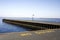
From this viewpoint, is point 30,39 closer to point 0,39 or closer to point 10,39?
Answer: point 10,39

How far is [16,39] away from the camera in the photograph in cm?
385

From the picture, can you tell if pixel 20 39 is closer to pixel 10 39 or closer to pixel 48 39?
pixel 10 39

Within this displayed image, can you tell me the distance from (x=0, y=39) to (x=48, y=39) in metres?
1.86

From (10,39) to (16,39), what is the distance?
227 millimetres

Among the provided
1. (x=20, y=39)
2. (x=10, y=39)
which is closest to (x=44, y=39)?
(x=20, y=39)

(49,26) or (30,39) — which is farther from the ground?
(30,39)

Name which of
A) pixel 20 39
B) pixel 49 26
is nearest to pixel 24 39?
pixel 20 39

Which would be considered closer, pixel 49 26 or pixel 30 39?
pixel 30 39

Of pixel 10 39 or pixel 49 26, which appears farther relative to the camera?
pixel 49 26

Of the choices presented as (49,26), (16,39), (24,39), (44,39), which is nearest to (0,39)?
(16,39)

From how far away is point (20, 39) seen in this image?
12.7ft

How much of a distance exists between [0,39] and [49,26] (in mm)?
8212

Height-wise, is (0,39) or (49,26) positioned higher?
(0,39)

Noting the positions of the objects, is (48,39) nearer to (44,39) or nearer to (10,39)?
(44,39)
